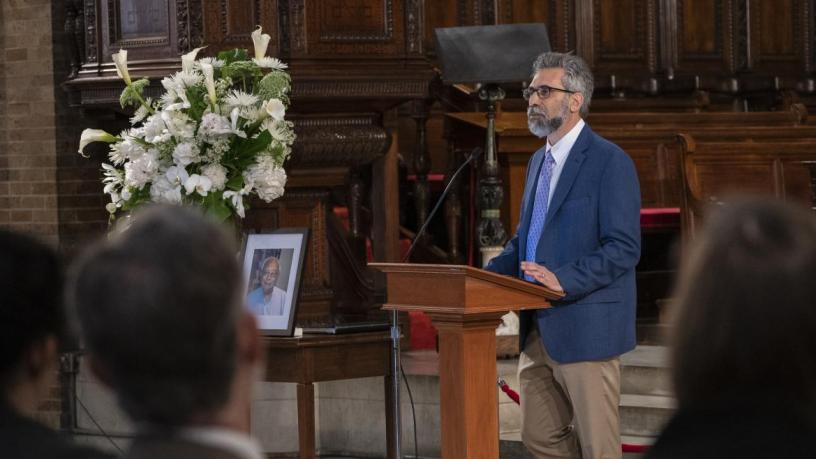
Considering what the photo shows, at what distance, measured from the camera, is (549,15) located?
1170cm

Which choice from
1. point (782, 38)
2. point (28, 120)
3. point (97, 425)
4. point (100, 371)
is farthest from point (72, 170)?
point (100, 371)

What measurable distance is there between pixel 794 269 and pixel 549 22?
1015 centimetres

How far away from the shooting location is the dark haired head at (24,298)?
193cm

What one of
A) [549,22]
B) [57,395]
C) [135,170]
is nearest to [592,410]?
[135,170]

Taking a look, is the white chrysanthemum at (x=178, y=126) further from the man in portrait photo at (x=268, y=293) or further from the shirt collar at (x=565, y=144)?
the shirt collar at (x=565, y=144)

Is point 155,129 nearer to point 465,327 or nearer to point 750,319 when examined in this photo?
point 465,327

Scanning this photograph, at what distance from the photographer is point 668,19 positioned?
12.2m

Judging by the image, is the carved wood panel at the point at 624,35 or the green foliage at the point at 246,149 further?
the carved wood panel at the point at 624,35

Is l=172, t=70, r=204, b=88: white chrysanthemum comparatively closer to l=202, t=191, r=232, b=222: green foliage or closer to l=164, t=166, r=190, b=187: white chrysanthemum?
l=164, t=166, r=190, b=187: white chrysanthemum

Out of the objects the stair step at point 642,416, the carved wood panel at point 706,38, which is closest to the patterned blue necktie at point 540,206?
the stair step at point 642,416

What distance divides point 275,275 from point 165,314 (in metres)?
4.20

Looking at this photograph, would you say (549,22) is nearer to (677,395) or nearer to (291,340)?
(291,340)

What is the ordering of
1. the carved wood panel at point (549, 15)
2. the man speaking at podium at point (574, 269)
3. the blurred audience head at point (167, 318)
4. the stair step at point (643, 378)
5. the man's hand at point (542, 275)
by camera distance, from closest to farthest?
1. the blurred audience head at point (167, 318)
2. the man's hand at point (542, 275)
3. the man speaking at podium at point (574, 269)
4. the stair step at point (643, 378)
5. the carved wood panel at point (549, 15)

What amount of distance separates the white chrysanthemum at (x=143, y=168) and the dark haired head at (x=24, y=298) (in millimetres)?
3458
